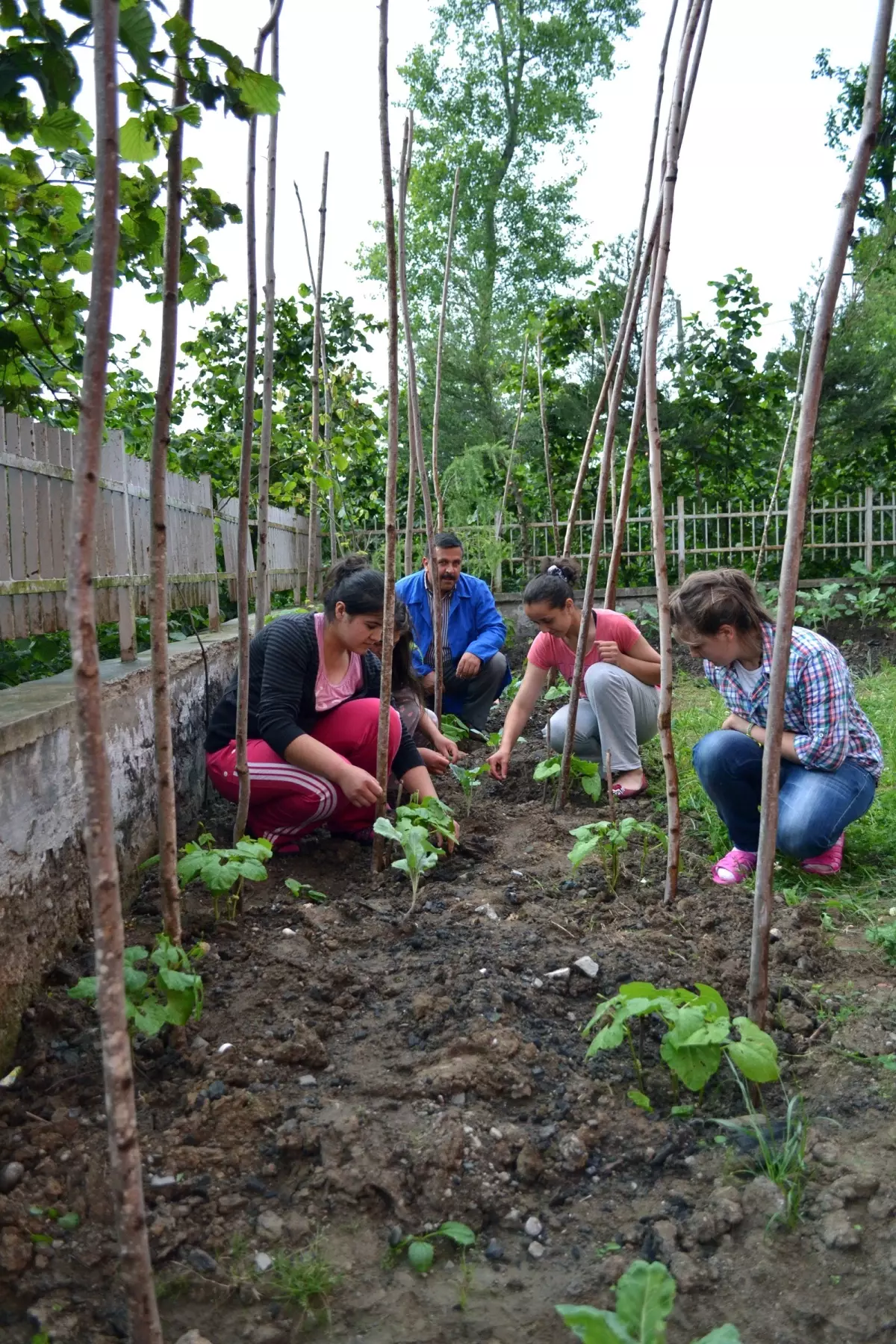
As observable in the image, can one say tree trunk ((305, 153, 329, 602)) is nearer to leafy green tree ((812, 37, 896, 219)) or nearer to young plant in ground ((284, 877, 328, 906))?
young plant in ground ((284, 877, 328, 906))

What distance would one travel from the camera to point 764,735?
3242 millimetres

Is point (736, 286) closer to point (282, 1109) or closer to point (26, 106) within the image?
point (26, 106)

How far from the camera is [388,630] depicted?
3.06 meters

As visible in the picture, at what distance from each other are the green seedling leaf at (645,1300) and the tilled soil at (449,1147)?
0.85 ft

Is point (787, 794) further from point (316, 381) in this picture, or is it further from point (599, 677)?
point (316, 381)

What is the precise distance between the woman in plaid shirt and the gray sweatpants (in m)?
0.95

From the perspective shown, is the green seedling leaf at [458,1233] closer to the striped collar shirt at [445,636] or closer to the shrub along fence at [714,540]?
the striped collar shirt at [445,636]

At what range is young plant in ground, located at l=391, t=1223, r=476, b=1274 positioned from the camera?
159 cm

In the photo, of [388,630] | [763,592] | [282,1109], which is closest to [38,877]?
[282,1109]

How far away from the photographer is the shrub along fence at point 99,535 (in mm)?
2887

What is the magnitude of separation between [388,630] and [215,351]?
6.98 meters

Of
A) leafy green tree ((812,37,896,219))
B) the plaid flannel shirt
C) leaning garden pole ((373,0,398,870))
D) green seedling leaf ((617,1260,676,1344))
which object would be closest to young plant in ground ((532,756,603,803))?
the plaid flannel shirt

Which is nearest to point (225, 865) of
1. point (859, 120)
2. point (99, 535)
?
point (99, 535)

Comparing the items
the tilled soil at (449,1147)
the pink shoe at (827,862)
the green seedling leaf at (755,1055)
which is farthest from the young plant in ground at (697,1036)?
the pink shoe at (827,862)
